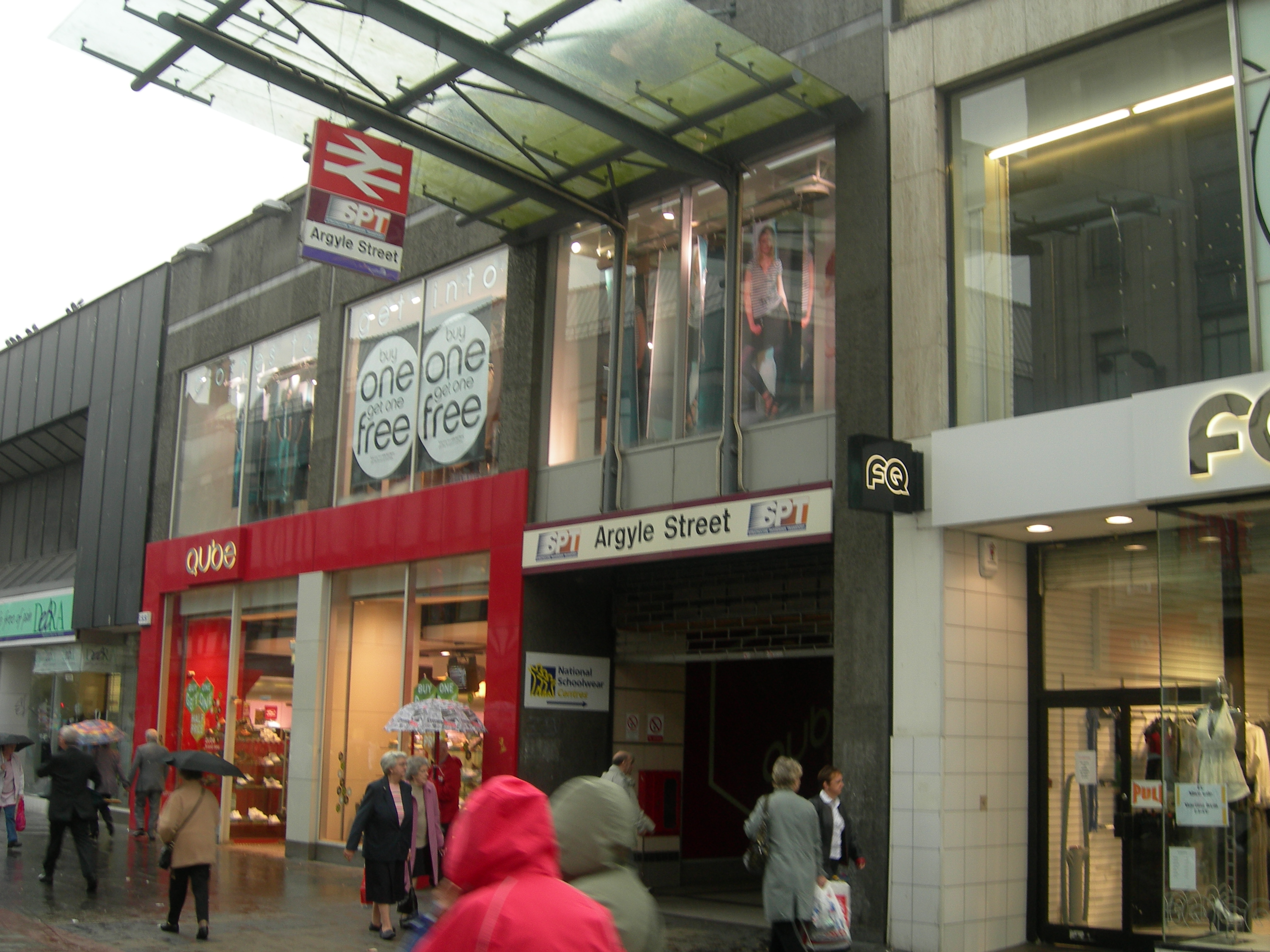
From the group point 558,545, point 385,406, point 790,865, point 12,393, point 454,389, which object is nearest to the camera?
point 790,865

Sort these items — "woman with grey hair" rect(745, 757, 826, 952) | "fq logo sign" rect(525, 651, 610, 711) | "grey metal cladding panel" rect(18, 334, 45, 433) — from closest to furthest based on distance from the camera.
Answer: "woman with grey hair" rect(745, 757, 826, 952) < "fq logo sign" rect(525, 651, 610, 711) < "grey metal cladding panel" rect(18, 334, 45, 433)

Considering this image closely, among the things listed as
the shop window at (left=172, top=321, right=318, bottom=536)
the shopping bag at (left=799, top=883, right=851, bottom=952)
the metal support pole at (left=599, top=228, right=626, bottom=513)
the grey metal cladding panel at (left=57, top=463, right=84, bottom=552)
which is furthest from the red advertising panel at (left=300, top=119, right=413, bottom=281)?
the grey metal cladding panel at (left=57, top=463, right=84, bottom=552)

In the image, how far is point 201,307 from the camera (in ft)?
75.3

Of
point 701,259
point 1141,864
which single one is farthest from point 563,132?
point 1141,864

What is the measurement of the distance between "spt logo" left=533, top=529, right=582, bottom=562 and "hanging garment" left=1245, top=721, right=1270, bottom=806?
6.94 meters

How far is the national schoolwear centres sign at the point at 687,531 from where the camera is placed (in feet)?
39.0

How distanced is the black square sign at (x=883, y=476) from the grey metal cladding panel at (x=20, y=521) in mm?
25835

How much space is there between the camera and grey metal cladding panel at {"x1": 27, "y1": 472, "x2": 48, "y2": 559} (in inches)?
1195

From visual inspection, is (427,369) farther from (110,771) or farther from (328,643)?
(110,771)

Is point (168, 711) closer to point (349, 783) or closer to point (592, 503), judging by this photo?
point (349, 783)

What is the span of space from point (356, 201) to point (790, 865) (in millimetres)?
7491

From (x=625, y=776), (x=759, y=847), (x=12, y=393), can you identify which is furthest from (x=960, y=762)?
(x=12, y=393)

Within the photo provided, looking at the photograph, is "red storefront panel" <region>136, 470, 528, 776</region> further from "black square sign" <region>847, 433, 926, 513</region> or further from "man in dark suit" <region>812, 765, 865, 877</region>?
"black square sign" <region>847, 433, 926, 513</region>

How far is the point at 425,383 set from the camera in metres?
17.4
